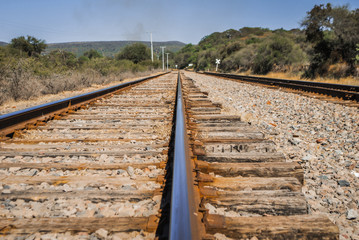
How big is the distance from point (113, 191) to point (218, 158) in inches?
35.6

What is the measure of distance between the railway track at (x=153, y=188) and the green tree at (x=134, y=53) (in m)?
53.5

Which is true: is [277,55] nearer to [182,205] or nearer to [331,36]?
[331,36]

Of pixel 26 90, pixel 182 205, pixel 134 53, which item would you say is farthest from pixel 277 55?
pixel 134 53

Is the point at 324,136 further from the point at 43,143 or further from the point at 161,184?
the point at 43,143

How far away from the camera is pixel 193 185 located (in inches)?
58.0

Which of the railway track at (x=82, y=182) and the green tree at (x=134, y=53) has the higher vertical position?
the green tree at (x=134, y=53)

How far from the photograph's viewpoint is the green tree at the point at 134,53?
178ft

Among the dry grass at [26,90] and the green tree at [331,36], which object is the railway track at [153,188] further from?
the green tree at [331,36]

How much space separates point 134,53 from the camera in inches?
2144

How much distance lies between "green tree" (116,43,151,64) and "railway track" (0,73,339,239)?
2105 inches

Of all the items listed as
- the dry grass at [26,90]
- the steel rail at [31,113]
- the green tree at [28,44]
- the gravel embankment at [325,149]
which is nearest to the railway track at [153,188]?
the gravel embankment at [325,149]

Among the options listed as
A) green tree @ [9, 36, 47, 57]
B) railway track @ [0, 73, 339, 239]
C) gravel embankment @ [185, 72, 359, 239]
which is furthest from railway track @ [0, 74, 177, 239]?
green tree @ [9, 36, 47, 57]

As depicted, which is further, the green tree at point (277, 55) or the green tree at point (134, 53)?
the green tree at point (134, 53)

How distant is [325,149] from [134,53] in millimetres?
55520
